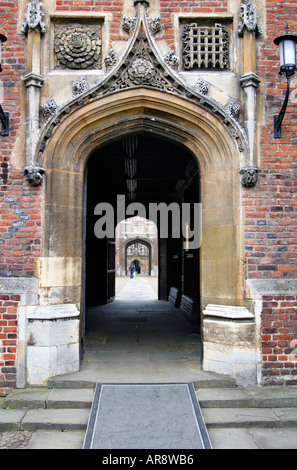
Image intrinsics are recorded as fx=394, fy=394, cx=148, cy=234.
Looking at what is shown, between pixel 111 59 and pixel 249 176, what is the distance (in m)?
2.29

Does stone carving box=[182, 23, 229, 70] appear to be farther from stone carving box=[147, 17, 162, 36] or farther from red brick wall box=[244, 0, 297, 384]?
red brick wall box=[244, 0, 297, 384]

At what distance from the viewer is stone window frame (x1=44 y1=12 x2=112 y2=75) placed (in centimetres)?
506

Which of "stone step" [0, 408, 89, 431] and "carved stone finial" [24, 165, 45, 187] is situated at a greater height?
"carved stone finial" [24, 165, 45, 187]

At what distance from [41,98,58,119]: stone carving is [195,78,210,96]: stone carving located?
5.94 ft

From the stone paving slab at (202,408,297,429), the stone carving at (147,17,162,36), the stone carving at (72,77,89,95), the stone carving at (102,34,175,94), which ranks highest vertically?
the stone carving at (147,17,162,36)

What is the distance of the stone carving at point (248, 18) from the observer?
4.97 metres

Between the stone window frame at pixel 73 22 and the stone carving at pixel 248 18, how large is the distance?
1.70 m

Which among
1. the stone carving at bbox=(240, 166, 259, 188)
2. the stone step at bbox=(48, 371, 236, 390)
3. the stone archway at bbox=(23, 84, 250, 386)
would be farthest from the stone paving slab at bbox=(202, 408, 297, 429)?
the stone carving at bbox=(240, 166, 259, 188)

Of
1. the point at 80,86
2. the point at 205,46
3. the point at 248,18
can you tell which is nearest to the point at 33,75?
the point at 80,86

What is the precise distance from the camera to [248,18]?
499 centimetres

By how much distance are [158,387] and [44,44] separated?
4.42 meters

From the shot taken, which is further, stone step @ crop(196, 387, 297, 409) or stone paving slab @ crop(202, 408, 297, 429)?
stone step @ crop(196, 387, 297, 409)

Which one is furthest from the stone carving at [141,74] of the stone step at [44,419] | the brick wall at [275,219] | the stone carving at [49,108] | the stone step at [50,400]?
the stone step at [44,419]
